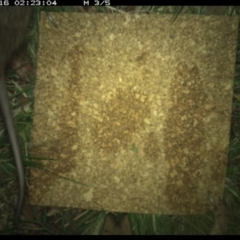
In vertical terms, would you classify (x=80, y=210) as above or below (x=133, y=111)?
below

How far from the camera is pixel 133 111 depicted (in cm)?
188

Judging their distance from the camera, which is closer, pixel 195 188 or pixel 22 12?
pixel 22 12

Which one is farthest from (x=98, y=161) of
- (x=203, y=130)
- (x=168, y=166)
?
(x=203, y=130)

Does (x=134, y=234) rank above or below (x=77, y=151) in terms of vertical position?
below

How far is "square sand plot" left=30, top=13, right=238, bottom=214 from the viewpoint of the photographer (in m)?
1.88

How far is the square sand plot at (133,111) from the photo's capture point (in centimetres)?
188

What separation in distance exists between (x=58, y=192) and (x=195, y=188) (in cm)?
90

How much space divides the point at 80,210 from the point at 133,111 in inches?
29.3

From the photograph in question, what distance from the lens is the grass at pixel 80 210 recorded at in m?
1.89

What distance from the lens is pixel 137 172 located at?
190 cm

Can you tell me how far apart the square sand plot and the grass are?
5 centimetres

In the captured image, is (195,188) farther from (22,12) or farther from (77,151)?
(22,12)

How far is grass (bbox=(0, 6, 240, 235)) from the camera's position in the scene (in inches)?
74.5

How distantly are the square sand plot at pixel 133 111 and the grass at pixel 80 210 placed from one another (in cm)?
5
